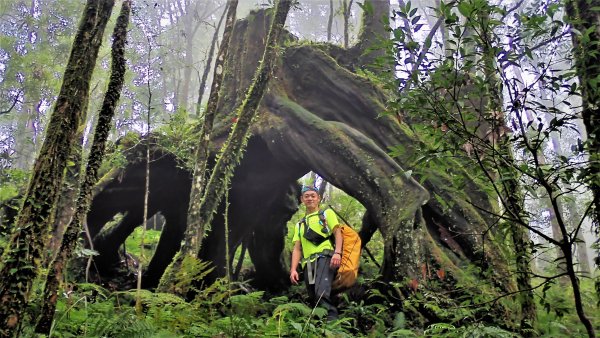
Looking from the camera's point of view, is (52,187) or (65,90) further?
(65,90)

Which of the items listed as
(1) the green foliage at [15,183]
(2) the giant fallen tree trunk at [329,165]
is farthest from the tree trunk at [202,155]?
(1) the green foliage at [15,183]

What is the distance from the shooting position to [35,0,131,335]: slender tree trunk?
306 centimetres

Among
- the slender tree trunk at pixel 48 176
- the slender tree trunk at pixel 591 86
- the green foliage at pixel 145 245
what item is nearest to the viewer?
the slender tree trunk at pixel 591 86

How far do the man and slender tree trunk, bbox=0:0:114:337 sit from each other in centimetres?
337

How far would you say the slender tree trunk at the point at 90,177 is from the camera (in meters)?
3.06

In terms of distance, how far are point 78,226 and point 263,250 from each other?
285 inches

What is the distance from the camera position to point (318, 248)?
593cm

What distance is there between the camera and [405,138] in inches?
317

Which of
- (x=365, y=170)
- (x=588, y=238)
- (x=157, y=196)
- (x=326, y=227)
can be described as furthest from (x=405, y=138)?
(x=588, y=238)

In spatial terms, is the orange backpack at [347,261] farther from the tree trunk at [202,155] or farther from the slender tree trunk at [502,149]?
the slender tree trunk at [502,149]

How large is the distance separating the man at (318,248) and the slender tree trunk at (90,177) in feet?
10.4

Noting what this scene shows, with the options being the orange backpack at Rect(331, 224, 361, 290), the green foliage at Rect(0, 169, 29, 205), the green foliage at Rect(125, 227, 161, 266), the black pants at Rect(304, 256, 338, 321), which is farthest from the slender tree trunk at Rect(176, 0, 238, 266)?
the green foliage at Rect(125, 227, 161, 266)

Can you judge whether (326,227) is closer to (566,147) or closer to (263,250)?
(263,250)

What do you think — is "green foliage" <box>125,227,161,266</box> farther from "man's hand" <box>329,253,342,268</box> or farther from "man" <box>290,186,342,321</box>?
"man's hand" <box>329,253,342,268</box>
